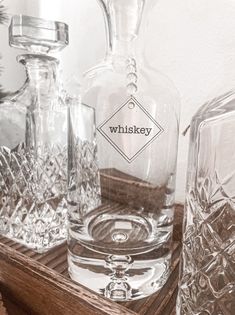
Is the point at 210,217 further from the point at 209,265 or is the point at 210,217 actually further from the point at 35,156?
the point at 35,156

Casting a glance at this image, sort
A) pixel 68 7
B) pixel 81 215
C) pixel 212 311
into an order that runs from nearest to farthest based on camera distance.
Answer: pixel 212 311 < pixel 81 215 < pixel 68 7

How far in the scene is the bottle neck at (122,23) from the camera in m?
0.29

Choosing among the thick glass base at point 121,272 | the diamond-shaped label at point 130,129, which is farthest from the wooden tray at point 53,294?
the diamond-shaped label at point 130,129

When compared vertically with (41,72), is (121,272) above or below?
below

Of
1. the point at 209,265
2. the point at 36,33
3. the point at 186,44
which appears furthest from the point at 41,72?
the point at 209,265

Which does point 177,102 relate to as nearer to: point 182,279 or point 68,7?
point 182,279

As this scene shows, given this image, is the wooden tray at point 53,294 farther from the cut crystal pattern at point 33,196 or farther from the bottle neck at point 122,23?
the bottle neck at point 122,23

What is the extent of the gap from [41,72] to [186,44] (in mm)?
165

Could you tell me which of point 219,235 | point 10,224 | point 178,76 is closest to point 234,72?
point 178,76

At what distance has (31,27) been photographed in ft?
1.04

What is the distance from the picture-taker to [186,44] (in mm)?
372

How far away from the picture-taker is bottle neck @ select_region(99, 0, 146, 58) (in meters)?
0.29

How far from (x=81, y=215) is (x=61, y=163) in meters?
0.09

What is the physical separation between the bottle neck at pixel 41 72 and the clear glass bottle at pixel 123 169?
0.07 m
